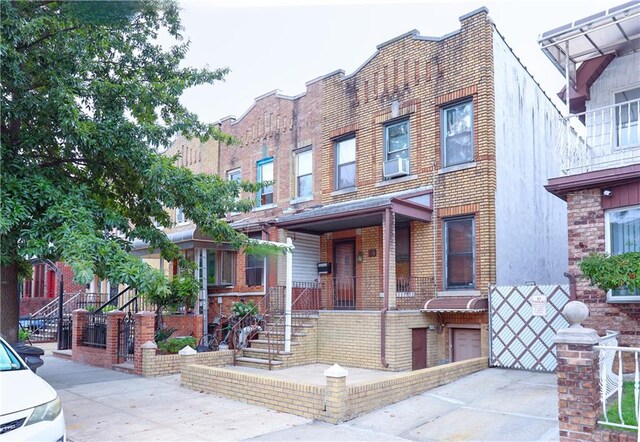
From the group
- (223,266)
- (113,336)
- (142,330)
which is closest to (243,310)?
(142,330)

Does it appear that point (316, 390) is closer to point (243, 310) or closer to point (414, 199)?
point (243, 310)

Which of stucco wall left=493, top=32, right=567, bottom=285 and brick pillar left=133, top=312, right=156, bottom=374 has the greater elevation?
stucco wall left=493, top=32, right=567, bottom=285

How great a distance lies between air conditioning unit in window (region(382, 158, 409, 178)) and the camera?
14.3 meters

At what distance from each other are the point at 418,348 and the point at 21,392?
9.06 m

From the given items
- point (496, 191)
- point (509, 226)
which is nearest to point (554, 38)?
point (496, 191)

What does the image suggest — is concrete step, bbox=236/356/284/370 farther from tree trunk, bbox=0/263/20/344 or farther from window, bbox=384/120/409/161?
window, bbox=384/120/409/161

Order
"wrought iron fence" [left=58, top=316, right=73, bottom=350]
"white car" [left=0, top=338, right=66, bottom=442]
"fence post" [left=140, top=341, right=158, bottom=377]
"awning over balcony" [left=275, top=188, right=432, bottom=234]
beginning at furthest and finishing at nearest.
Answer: "wrought iron fence" [left=58, top=316, right=73, bottom=350]
"awning over balcony" [left=275, top=188, right=432, bottom=234]
"fence post" [left=140, top=341, right=158, bottom=377]
"white car" [left=0, top=338, right=66, bottom=442]

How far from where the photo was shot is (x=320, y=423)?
7883mm

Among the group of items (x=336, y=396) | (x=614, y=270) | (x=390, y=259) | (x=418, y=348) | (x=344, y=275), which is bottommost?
(x=418, y=348)

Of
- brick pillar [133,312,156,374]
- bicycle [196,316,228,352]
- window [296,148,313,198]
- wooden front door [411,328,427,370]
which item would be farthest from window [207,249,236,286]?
wooden front door [411,328,427,370]

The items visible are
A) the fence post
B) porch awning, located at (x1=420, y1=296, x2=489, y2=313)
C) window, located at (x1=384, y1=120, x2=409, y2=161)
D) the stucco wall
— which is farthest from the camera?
window, located at (x1=384, y1=120, x2=409, y2=161)

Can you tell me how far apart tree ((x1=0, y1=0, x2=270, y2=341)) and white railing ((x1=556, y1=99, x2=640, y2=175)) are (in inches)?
260

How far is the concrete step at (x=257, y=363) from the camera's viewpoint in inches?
483

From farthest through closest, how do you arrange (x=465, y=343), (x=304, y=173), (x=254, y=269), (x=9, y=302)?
(x=254, y=269) → (x=304, y=173) → (x=465, y=343) → (x=9, y=302)
